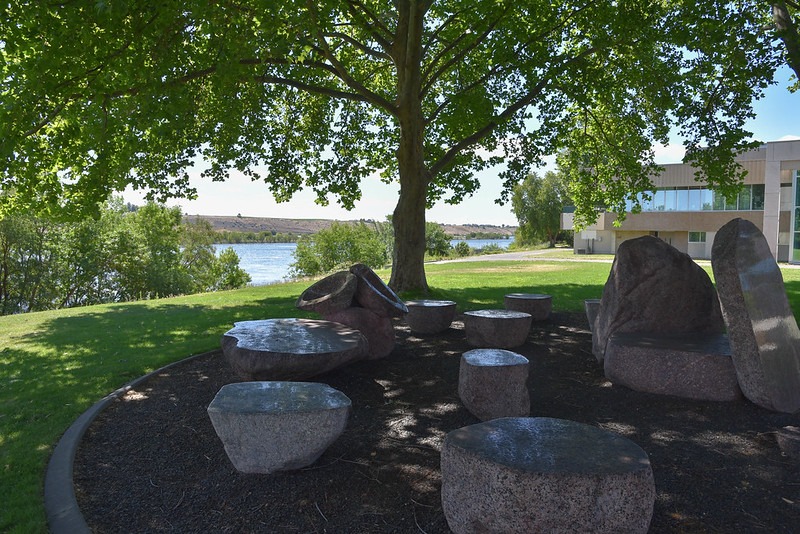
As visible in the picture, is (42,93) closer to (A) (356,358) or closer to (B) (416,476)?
(A) (356,358)

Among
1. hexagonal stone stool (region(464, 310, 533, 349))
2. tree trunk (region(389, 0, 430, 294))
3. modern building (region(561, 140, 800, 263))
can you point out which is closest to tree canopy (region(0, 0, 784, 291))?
tree trunk (region(389, 0, 430, 294))

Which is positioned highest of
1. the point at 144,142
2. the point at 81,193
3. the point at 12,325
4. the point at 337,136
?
the point at 337,136

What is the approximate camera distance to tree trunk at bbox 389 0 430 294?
14.0 meters

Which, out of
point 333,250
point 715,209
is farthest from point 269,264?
point 715,209

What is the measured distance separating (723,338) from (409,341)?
4593 millimetres

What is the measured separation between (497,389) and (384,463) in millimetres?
1479

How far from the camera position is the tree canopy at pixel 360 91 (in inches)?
350

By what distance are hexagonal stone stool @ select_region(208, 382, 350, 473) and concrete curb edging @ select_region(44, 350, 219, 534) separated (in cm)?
105

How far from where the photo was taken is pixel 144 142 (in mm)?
11609

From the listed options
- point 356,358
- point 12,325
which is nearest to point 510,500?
point 356,358

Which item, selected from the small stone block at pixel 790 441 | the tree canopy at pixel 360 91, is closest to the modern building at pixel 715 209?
the tree canopy at pixel 360 91

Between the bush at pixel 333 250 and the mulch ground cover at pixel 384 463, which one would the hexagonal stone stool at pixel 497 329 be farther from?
the bush at pixel 333 250

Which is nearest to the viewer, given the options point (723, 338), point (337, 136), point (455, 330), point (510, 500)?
point (510, 500)

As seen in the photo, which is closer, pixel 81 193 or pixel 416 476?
pixel 416 476
